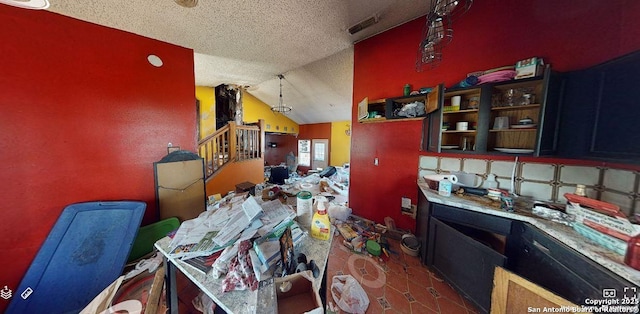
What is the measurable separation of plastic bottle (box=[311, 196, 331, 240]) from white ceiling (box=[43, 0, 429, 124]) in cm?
178

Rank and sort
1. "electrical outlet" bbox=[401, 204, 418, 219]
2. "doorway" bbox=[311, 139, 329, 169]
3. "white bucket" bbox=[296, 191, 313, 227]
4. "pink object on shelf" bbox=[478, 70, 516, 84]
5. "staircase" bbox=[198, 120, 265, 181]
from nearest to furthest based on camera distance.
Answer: "white bucket" bbox=[296, 191, 313, 227] < "pink object on shelf" bbox=[478, 70, 516, 84] < "electrical outlet" bbox=[401, 204, 418, 219] < "staircase" bbox=[198, 120, 265, 181] < "doorway" bbox=[311, 139, 329, 169]

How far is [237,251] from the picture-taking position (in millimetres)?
731

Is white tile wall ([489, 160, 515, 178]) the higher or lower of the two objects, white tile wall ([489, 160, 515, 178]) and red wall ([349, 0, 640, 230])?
the lower

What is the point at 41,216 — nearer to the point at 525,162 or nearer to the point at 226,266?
the point at 226,266

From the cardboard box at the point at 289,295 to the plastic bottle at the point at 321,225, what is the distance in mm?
294

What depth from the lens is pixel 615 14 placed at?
1.15 metres

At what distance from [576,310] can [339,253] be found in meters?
1.60

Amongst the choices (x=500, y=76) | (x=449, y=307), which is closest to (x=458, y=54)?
(x=500, y=76)

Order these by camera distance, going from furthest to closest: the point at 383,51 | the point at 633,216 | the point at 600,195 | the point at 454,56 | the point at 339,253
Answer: the point at 383,51 → the point at 339,253 → the point at 454,56 → the point at 600,195 → the point at 633,216

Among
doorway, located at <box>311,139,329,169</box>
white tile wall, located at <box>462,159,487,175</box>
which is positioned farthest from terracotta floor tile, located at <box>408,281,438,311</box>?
doorway, located at <box>311,139,329,169</box>

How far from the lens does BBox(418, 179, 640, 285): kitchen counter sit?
0.73 metres

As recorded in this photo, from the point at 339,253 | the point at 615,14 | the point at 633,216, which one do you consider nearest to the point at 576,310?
the point at 633,216

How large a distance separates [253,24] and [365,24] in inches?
47.6

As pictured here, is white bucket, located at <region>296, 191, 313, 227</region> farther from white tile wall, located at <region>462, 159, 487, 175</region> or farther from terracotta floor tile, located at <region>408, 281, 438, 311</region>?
white tile wall, located at <region>462, 159, 487, 175</region>
